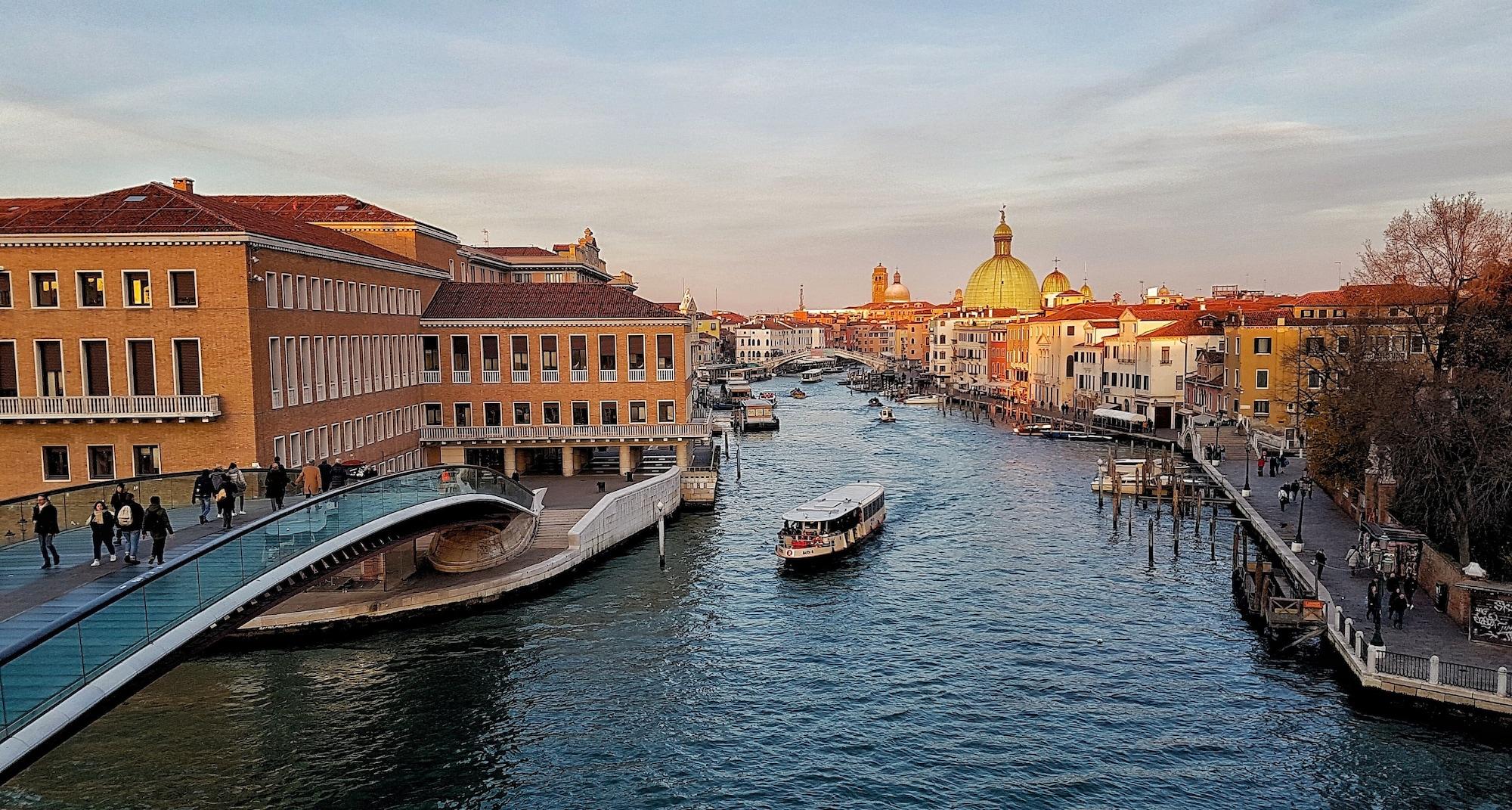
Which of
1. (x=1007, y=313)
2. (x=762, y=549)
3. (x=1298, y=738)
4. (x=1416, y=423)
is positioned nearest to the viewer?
(x=1298, y=738)

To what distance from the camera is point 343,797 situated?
18.9 m

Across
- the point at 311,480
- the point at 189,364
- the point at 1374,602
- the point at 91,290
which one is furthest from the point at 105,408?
the point at 1374,602

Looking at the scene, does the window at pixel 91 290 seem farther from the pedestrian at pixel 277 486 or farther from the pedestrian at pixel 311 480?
the pedestrian at pixel 277 486

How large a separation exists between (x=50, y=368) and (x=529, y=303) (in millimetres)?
19139

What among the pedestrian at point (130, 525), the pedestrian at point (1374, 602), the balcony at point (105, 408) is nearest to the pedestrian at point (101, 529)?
the pedestrian at point (130, 525)

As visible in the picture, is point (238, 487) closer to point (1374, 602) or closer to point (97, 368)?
point (97, 368)

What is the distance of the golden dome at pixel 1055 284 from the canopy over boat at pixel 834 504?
14142 cm

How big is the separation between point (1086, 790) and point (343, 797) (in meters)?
13.7

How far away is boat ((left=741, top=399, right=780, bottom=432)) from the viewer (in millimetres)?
93062

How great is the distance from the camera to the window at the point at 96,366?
29828 mm

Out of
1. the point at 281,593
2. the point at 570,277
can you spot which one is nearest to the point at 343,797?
the point at 281,593

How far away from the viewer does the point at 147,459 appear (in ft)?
98.3

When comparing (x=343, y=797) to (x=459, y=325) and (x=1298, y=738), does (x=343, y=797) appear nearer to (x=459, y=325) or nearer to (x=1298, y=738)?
(x=1298, y=738)

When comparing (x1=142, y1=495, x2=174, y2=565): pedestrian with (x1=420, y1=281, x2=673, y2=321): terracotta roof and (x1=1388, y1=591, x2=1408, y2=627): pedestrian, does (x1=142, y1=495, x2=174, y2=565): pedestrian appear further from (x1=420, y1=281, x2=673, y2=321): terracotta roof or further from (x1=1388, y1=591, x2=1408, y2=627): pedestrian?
(x1=420, y1=281, x2=673, y2=321): terracotta roof
